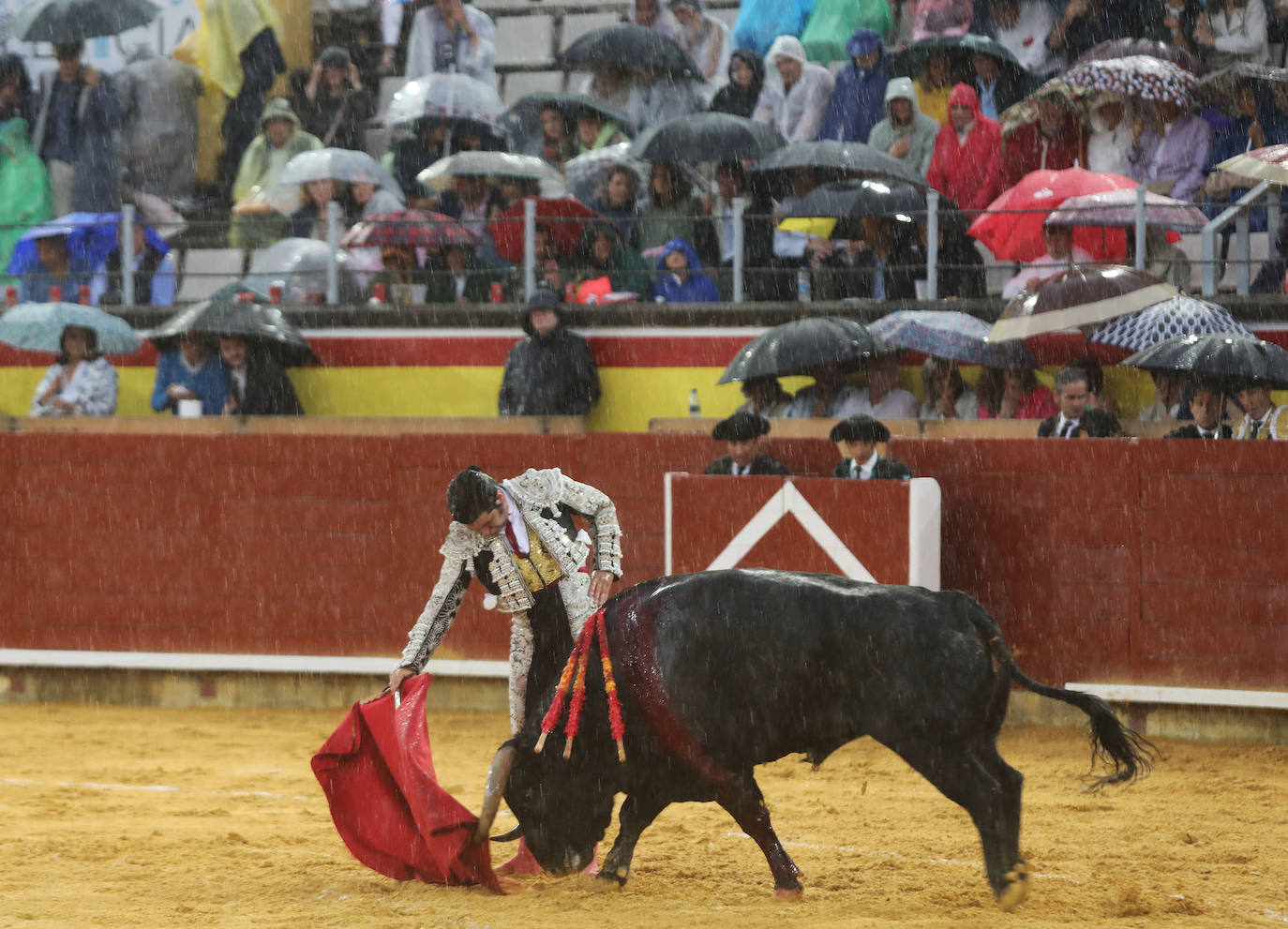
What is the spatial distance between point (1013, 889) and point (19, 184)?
31.1 ft

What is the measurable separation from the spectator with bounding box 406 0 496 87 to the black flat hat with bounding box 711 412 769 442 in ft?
15.7

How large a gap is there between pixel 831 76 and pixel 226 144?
4.54 metres

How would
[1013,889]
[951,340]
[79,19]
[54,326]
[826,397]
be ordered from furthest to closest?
[79,19]
[54,326]
[826,397]
[951,340]
[1013,889]

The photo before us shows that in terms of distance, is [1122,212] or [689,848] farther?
[1122,212]

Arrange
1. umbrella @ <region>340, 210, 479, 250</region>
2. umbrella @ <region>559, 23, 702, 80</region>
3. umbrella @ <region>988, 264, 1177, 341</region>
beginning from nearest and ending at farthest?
umbrella @ <region>988, 264, 1177, 341</region> → umbrella @ <region>340, 210, 479, 250</region> → umbrella @ <region>559, 23, 702, 80</region>

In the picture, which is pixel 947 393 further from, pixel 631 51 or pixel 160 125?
pixel 160 125

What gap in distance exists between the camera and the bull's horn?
5.20m

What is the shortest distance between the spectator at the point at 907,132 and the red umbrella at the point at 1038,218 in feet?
2.22

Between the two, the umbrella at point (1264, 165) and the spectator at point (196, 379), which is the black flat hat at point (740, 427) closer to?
the umbrella at point (1264, 165)

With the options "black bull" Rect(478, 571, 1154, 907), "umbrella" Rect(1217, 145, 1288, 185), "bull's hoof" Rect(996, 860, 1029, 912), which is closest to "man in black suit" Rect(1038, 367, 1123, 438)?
"umbrella" Rect(1217, 145, 1288, 185)

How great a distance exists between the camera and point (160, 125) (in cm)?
1259

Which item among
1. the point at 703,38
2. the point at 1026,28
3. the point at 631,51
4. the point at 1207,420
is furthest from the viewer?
the point at 703,38

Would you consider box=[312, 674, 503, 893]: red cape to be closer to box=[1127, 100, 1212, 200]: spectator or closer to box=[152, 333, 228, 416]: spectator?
box=[152, 333, 228, 416]: spectator

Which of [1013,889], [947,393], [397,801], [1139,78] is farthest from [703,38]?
[1013,889]
